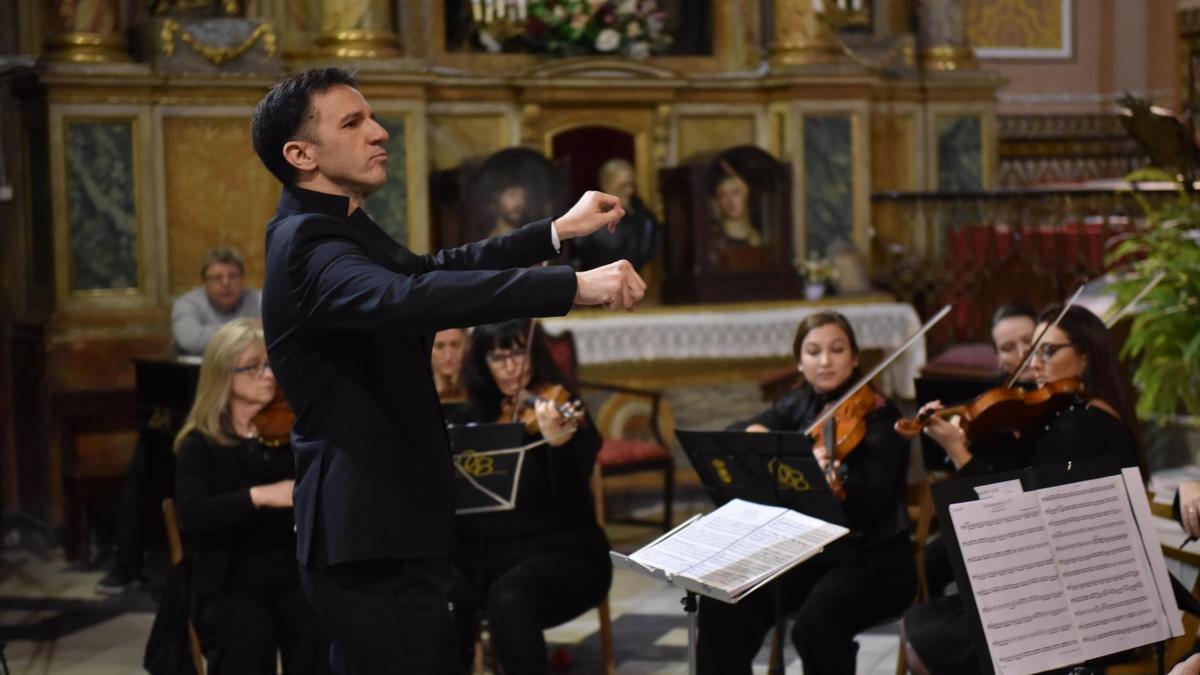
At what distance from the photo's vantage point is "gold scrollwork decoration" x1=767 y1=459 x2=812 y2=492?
4.15m

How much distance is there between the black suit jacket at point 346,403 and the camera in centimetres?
267

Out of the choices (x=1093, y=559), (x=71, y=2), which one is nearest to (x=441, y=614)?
(x=1093, y=559)

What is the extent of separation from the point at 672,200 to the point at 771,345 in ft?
3.29

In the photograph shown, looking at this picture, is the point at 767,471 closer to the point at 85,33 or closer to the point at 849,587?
the point at 849,587

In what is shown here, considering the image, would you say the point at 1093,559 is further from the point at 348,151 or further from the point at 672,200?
the point at 672,200

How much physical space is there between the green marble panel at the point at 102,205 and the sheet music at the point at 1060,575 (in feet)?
16.8

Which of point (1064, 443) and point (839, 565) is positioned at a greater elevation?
point (1064, 443)

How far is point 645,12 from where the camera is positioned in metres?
8.39

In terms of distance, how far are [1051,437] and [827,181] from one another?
4.42 metres

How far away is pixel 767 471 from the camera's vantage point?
166 inches

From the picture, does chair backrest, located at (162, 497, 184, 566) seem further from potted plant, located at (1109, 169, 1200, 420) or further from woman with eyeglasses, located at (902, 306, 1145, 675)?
potted plant, located at (1109, 169, 1200, 420)

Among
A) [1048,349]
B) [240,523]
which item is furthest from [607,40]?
[240,523]

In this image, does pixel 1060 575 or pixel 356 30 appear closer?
pixel 1060 575

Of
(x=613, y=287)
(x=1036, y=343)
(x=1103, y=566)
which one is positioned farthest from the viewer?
(x=1036, y=343)
